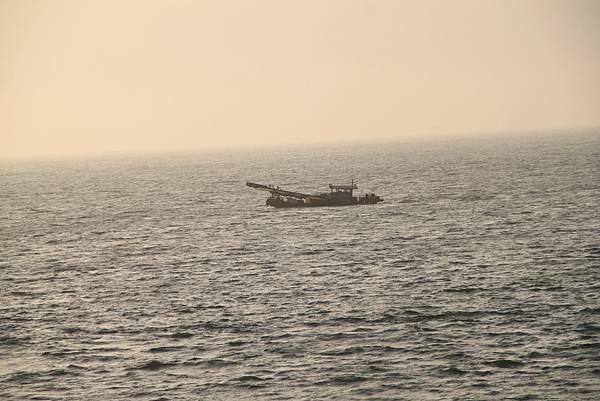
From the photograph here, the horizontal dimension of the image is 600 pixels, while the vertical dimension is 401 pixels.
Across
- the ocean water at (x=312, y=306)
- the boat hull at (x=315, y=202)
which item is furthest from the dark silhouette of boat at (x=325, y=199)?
the ocean water at (x=312, y=306)

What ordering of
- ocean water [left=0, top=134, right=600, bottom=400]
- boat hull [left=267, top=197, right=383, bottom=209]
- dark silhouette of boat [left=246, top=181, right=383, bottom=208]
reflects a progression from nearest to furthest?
ocean water [left=0, top=134, right=600, bottom=400]
dark silhouette of boat [left=246, top=181, right=383, bottom=208]
boat hull [left=267, top=197, right=383, bottom=209]

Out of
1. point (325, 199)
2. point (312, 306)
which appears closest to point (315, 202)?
point (325, 199)

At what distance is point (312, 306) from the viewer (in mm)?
51719

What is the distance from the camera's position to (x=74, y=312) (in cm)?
5278

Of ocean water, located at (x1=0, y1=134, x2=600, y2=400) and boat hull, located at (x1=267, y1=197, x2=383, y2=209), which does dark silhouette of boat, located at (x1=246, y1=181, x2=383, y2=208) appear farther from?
ocean water, located at (x1=0, y1=134, x2=600, y2=400)

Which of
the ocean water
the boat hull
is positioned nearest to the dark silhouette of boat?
the boat hull

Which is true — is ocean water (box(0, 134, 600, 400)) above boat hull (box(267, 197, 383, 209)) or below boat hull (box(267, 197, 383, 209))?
below

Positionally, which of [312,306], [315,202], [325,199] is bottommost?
[312,306]

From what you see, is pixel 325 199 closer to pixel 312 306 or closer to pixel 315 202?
pixel 315 202

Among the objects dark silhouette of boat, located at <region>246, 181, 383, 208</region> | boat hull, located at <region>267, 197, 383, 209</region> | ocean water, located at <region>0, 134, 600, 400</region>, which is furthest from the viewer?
boat hull, located at <region>267, 197, 383, 209</region>

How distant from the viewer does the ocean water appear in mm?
37688

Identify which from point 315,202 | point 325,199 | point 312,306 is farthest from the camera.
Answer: point 325,199

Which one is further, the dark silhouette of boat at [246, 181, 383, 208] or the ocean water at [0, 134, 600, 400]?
the dark silhouette of boat at [246, 181, 383, 208]

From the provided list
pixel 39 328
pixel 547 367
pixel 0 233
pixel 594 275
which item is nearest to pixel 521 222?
pixel 594 275
